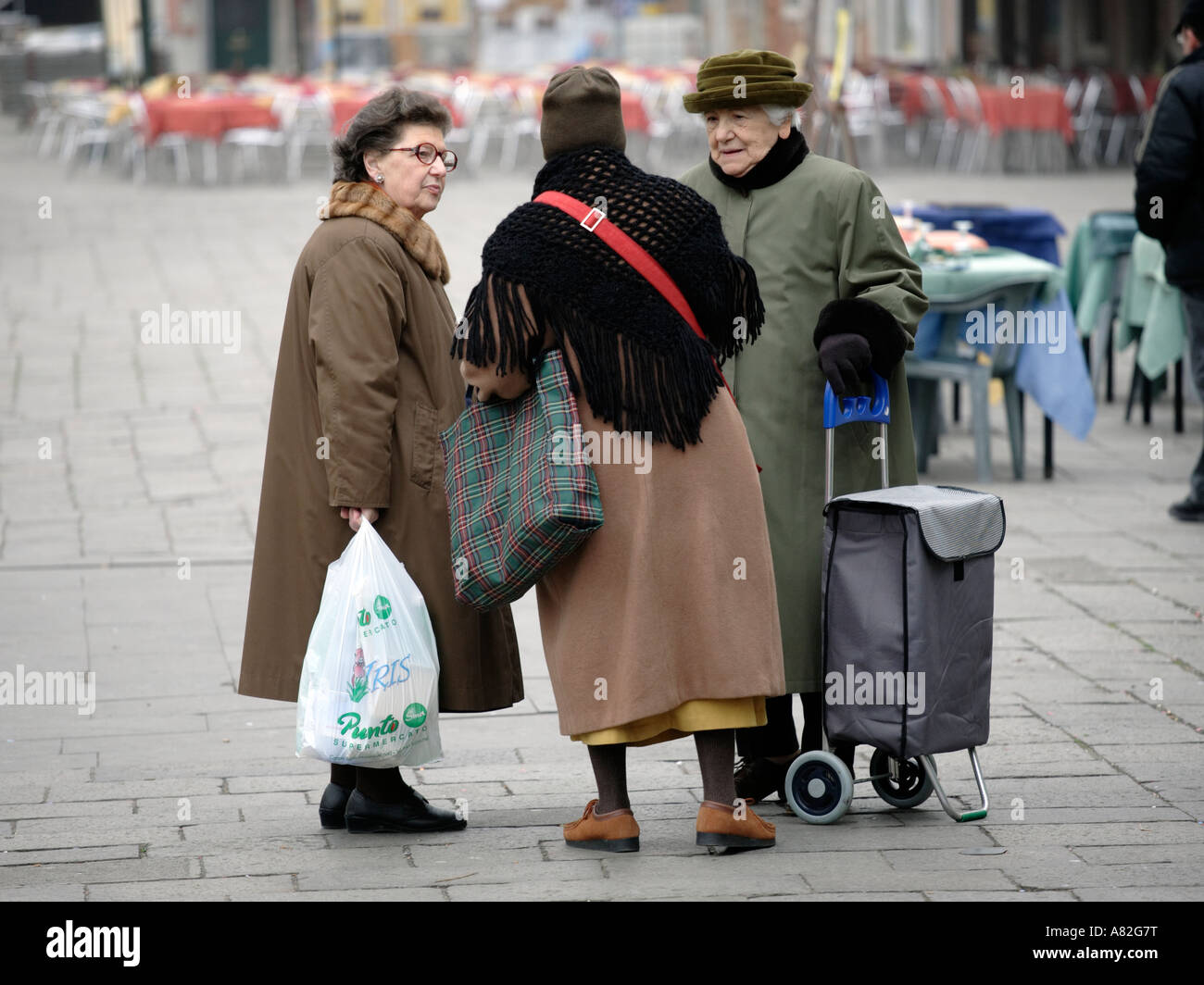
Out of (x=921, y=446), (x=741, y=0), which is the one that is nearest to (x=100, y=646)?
(x=921, y=446)

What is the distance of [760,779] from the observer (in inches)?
171

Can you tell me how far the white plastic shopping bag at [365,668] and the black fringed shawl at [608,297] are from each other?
1.81ft

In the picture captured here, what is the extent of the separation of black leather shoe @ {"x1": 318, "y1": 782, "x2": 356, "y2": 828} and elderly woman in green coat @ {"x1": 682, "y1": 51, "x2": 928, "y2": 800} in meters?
1.04

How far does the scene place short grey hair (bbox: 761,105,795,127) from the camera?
4.19 m

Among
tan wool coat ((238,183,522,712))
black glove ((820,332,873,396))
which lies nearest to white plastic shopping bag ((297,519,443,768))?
tan wool coat ((238,183,522,712))

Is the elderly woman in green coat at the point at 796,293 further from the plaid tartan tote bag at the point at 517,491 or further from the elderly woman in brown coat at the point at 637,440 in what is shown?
the plaid tartan tote bag at the point at 517,491

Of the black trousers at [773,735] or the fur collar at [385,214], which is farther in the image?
the black trousers at [773,735]

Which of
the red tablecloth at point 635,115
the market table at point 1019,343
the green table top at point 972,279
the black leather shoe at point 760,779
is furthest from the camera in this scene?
the red tablecloth at point 635,115

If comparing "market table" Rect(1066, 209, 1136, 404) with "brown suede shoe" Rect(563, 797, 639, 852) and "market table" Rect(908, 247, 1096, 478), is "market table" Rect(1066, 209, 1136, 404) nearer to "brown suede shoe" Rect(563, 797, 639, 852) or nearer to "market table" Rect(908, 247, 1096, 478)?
"market table" Rect(908, 247, 1096, 478)

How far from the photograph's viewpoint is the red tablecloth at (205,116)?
846 inches

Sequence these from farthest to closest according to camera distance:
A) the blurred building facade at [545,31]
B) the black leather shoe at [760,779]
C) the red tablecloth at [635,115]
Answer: the blurred building facade at [545,31]
the red tablecloth at [635,115]
the black leather shoe at [760,779]

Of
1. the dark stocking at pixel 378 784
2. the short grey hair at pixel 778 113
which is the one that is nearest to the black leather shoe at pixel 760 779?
the dark stocking at pixel 378 784

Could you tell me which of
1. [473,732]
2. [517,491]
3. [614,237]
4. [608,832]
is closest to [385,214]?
[614,237]

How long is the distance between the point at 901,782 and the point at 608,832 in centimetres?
Result: 77
